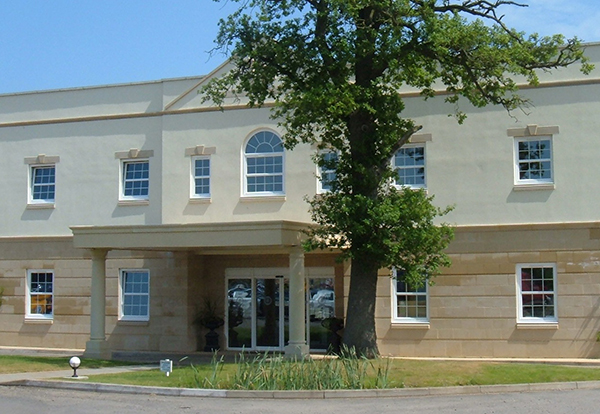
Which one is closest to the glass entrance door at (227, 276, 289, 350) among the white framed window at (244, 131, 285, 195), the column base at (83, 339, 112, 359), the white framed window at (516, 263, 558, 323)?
the white framed window at (244, 131, 285, 195)

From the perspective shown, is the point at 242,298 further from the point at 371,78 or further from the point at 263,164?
the point at 371,78

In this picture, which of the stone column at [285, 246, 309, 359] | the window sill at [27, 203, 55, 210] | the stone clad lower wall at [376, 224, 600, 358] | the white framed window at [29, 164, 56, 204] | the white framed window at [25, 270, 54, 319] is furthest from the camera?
the white framed window at [29, 164, 56, 204]

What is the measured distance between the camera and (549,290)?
24.5 m

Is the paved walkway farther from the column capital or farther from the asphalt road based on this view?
the column capital

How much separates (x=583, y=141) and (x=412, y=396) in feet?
36.0

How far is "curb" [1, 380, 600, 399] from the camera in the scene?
16891 mm

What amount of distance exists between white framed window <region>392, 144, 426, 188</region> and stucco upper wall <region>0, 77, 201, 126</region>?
23.9 ft

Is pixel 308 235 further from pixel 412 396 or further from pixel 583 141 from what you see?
pixel 583 141

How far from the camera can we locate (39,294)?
29.8m

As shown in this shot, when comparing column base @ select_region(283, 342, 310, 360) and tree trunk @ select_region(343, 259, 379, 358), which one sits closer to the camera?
tree trunk @ select_region(343, 259, 379, 358)

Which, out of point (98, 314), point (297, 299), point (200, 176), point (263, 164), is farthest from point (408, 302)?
point (98, 314)

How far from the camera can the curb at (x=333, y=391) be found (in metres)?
16.9

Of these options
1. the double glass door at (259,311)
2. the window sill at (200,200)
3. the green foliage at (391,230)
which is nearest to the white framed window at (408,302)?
the double glass door at (259,311)

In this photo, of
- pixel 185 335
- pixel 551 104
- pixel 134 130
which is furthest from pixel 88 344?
pixel 551 104
